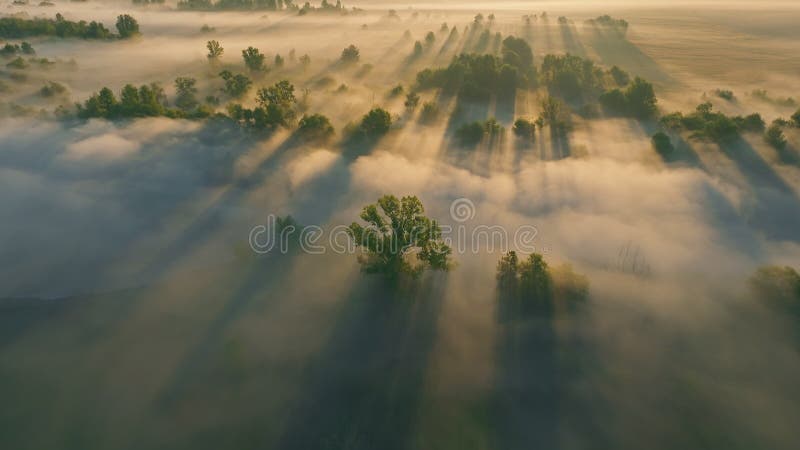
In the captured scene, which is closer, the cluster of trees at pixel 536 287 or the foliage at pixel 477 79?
the cluster of trees at pixel 536 287

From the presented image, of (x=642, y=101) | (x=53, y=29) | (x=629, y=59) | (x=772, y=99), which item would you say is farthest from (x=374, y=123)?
(x=53, y=29)

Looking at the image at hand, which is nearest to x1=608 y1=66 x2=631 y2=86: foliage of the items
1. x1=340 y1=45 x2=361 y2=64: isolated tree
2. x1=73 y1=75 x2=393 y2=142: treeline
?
x1=73 y1=75 x2=393 y2=142: treeline

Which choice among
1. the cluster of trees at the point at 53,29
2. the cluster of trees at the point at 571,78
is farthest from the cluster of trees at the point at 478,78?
the cluster of trees at the point at 53,29

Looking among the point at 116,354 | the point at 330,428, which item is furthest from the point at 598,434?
the point at 116,354

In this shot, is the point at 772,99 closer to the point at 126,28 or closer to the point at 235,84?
the point at 235,84

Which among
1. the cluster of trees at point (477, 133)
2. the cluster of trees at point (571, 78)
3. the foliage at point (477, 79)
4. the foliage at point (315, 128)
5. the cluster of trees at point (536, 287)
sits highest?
the cluster of trees at point (571, 78)

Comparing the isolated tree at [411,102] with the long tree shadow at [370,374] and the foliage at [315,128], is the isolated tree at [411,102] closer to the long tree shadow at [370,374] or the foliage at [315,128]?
the foliage at [315,128]

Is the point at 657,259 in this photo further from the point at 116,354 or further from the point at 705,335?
the point at 116,354
